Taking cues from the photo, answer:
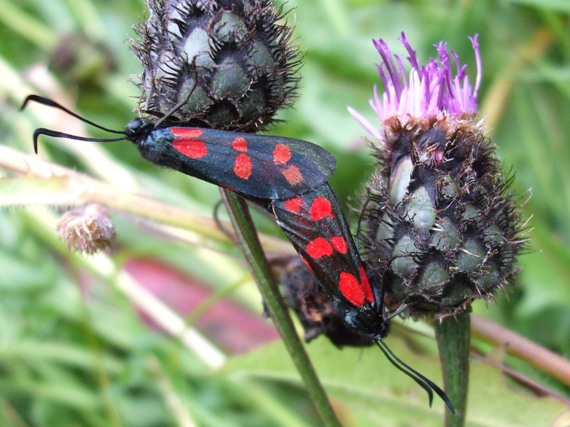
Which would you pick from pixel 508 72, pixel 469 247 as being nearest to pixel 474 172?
pixel 469 247

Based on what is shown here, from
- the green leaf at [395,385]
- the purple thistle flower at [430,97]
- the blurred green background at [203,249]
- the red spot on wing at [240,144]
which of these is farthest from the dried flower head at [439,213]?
the blurred green background at [203,249]

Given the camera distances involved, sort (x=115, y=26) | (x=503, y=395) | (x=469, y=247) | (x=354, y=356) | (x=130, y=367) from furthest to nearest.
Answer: (x=115, y=26) < (x=130, y=367) < (x=354, y=356) < (x=503, y=395) < (x=469, y=247)

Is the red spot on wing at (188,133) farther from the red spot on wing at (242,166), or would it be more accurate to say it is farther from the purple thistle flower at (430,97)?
the purple thistle flower at (430,97)

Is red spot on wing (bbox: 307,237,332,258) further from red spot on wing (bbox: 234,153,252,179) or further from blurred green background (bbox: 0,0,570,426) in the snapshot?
blurred green background (bbox: 0,0,570,426)

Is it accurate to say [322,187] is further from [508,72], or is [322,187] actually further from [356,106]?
[508,72]

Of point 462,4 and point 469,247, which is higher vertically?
point 462,4

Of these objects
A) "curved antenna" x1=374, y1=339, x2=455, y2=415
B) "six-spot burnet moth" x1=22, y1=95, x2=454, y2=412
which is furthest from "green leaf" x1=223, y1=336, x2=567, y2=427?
"six-spot burnet moth" x1=22, y1=95, x2=454, y2=412
